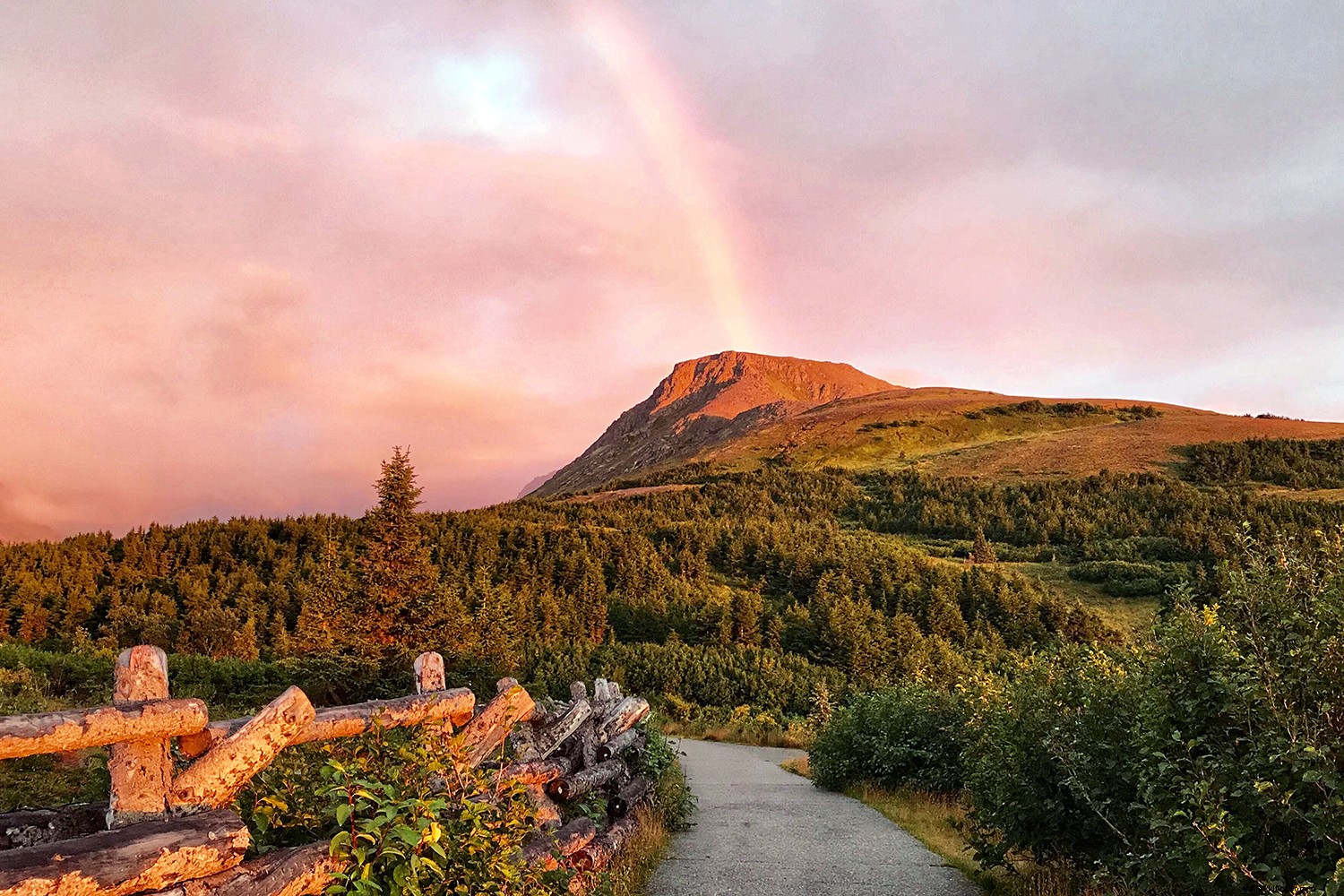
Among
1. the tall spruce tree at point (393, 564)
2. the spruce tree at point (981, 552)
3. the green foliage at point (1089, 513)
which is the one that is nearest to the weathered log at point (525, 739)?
the tall spruce tree at point (393, 564)

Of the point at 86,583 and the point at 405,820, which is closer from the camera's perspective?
the point at 405,820

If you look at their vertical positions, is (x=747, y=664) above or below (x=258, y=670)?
below

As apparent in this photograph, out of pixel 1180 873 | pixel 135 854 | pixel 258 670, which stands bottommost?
pixel 258 670

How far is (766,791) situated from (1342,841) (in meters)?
15.6

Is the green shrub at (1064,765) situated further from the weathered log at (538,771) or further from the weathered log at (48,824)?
the weathered log at (48,824)

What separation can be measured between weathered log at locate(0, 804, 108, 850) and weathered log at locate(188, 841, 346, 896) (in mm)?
683

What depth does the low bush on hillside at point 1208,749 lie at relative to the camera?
16.1ft

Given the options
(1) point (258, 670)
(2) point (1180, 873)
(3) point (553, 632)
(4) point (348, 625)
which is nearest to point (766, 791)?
(2) point (1180, 873)

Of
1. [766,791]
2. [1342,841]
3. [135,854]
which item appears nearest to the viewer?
[135,854]

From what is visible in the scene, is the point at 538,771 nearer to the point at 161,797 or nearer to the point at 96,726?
the point at 161,797

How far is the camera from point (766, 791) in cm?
1889

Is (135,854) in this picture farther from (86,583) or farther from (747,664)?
(86,583)

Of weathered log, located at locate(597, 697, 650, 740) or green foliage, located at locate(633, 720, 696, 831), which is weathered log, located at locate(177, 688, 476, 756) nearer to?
weathered log, located at locate(597, 697, 650, 740)

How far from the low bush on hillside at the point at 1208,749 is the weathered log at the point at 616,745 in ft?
16.9
